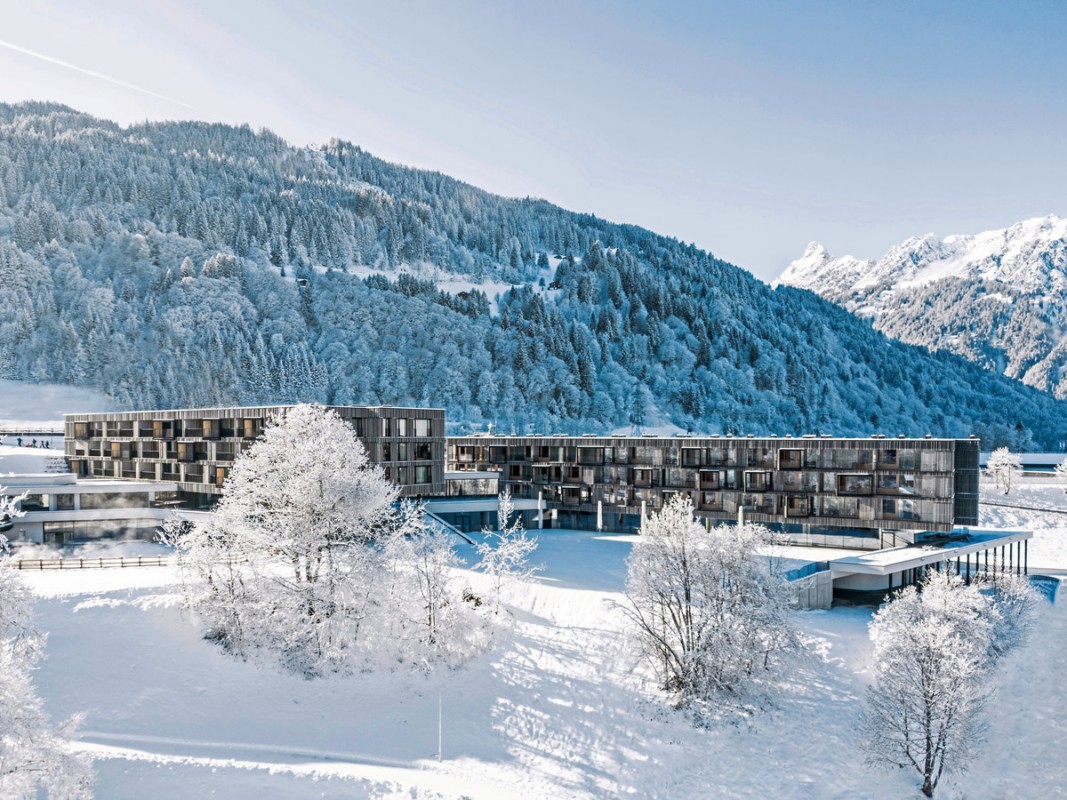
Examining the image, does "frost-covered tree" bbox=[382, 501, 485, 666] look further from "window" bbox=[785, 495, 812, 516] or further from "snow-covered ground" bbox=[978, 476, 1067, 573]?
"snow-covered ground" bbox=[978, 476, 1067, 573]

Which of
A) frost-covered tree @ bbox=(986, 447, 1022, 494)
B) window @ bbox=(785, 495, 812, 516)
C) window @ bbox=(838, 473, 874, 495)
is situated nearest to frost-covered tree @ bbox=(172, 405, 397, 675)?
window @ bbox=(785, 495, 812, 516)

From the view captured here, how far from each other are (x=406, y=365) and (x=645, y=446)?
116155 mm

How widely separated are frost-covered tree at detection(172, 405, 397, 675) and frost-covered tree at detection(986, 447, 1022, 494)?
106 metres

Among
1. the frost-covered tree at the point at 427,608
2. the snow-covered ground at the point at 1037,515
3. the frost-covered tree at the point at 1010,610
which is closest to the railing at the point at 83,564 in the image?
the frost-covered tree at the point at 427,608

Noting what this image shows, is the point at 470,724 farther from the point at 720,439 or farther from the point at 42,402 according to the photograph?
the point at 42,402

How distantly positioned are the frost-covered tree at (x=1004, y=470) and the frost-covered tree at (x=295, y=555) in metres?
106

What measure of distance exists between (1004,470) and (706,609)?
312ft

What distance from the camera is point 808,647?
38188 mm

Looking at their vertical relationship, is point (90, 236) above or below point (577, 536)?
above

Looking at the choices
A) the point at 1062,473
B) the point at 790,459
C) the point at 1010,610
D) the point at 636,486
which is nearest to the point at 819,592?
the point at 1010,610

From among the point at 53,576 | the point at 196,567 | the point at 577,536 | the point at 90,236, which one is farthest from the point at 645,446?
the point at 90,236

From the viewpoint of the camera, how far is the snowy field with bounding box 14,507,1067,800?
88.8ft

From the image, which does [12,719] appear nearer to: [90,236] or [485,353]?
[485,353]

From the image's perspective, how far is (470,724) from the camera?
3262cm
